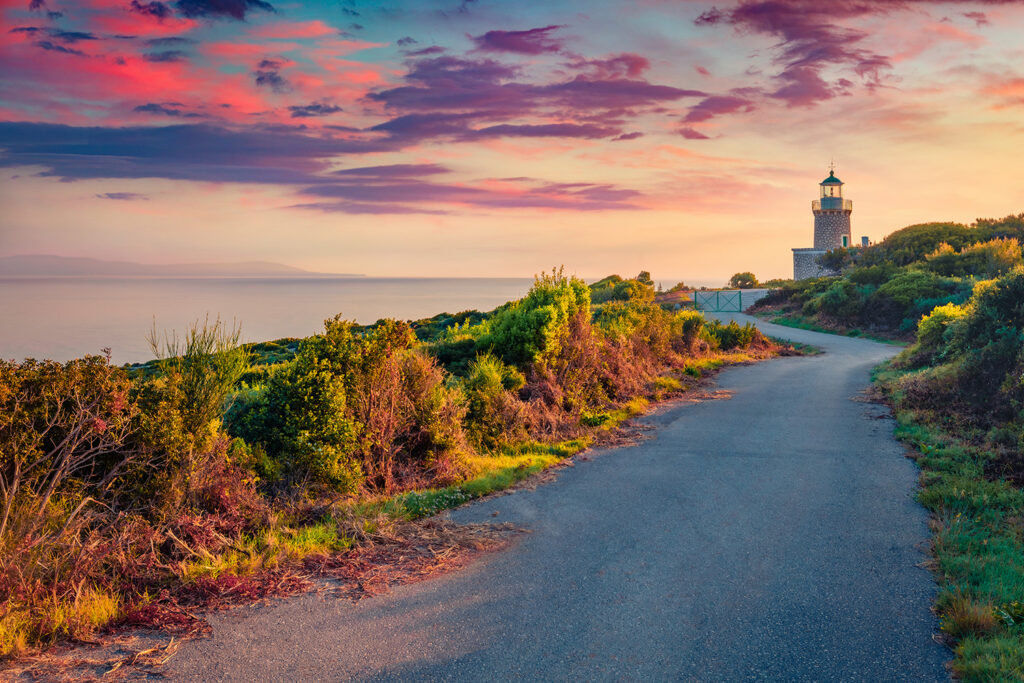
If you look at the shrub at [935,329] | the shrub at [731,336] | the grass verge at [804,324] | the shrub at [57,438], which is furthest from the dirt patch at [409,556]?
the grass verge at [804,324]

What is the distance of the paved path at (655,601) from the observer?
181 inches

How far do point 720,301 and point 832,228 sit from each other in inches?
1273

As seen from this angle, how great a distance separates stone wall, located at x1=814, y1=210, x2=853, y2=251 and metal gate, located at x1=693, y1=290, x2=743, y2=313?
2922cm

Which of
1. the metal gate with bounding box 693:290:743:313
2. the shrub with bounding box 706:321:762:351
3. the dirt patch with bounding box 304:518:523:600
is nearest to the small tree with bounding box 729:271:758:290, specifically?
the metal gate with bounding box 693:290:743:313

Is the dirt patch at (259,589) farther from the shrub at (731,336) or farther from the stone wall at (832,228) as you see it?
the stone wall at (832,228)

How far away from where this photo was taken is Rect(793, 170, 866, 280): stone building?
73812 millimetres

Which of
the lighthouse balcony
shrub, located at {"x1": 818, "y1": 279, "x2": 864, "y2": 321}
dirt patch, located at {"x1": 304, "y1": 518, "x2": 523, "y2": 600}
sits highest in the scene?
the lighthouse balcony

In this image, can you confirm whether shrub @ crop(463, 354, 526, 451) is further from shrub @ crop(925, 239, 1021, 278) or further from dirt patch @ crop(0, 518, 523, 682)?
shrub @ crop(925, 239, 1021, 278)

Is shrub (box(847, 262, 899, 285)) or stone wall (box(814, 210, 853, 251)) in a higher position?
stone wall (box(814, 210, 853, 251))

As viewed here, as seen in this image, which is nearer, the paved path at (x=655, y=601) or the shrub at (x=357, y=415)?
the paved path at (x=655, y=601)

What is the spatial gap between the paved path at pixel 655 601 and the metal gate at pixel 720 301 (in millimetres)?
40141

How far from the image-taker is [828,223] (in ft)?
244

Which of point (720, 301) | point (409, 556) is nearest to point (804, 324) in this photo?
point (720, 301)

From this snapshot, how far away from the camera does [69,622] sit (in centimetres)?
485
